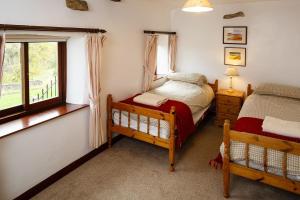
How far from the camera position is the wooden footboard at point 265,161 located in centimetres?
212

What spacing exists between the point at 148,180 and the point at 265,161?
124 cm

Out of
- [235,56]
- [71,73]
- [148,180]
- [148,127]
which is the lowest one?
[148,180]

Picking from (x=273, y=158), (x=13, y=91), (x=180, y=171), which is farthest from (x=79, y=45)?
(x=273, y=158)

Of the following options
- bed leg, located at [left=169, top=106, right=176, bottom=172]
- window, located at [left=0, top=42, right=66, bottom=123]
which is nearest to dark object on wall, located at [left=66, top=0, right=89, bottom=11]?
window, located at [left=0, top=42, right=66, bottom=123]

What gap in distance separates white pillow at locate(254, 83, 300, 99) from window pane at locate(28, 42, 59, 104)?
308cm

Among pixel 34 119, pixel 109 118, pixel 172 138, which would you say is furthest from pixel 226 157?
pixel 34 119

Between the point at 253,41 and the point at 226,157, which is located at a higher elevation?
the point at 253,41

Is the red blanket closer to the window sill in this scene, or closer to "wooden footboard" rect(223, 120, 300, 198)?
"wooden footboard" rect(223, 120, 300, 198)

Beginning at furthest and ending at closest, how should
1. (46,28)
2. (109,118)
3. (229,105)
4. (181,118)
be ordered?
(229,105) → (109,118) → (181,118) → (46,28)

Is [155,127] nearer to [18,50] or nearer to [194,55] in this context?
[18,50]

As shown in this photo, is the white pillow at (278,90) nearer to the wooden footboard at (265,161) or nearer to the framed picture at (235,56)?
the framed picture at (235,56)

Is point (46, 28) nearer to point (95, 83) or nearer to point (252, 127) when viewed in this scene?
point (95, 83)

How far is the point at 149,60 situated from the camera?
163 inches

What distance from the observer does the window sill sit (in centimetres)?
221
